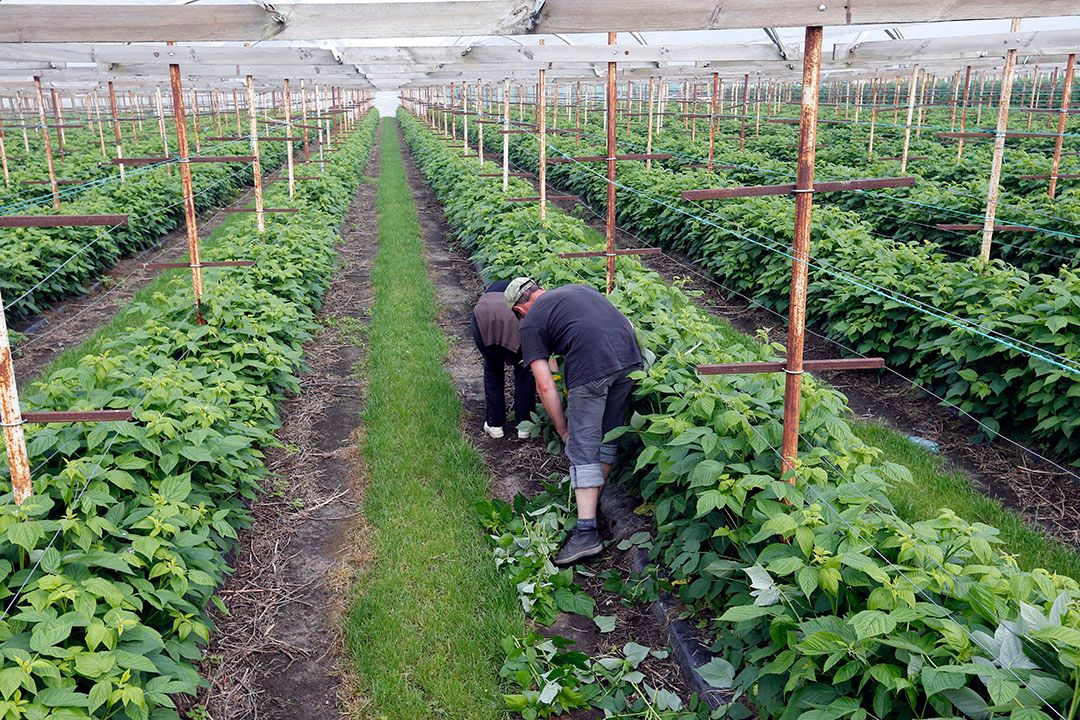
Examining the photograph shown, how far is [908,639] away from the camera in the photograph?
9.18 ft

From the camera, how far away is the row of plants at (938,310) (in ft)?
19.4

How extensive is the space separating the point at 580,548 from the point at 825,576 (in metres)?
2.12

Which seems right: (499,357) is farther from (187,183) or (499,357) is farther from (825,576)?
(825,576)

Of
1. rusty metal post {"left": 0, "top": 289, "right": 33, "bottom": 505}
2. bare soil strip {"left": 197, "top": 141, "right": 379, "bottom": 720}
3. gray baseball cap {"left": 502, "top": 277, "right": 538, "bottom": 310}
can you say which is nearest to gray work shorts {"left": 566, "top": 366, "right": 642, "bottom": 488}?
gray baseball cap {"left": 502, "top": 277, "right": 538, "bottom": 310}

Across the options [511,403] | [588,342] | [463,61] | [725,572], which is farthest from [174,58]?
[725,572]

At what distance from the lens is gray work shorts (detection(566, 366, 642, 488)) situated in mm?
5066

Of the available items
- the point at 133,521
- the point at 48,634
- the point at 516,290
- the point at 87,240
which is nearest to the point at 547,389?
the point at 516,290

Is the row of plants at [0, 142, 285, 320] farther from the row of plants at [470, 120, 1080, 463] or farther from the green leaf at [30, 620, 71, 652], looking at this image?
the row of plants at [470, 120, 1080, 463]

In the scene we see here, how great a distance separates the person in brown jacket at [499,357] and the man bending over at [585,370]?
3.15 feet

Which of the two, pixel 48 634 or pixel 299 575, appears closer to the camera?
pixel 48 634

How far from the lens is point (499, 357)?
259 inches

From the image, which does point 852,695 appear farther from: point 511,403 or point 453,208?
point 453,208

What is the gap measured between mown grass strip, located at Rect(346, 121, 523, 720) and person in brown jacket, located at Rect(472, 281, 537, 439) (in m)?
0.38

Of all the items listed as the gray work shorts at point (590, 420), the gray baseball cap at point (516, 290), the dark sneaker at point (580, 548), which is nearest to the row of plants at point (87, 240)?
the gray baseball cap at point (516, 290)
